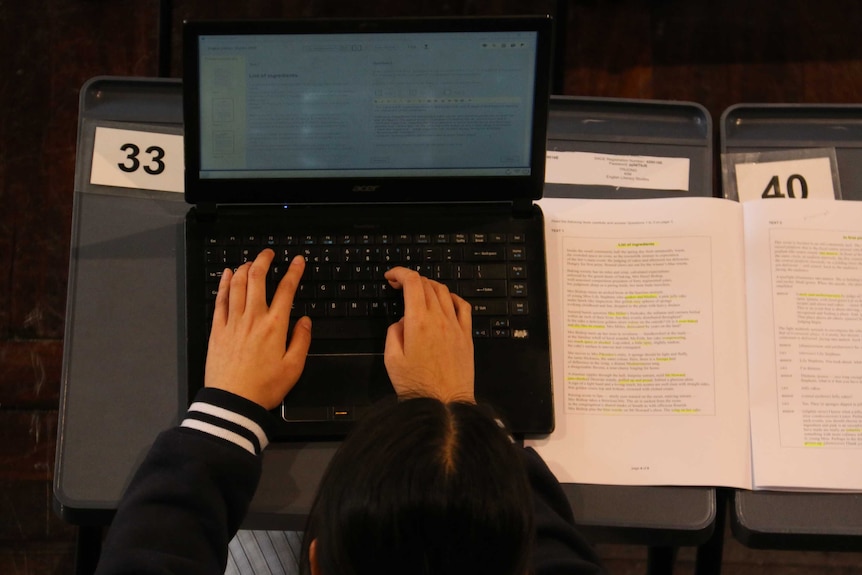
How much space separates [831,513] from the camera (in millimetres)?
744

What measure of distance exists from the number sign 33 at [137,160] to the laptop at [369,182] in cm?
9

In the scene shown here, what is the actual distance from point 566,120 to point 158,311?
1.56 feet

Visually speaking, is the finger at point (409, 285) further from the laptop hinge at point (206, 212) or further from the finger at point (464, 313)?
the laptop hinge at point (206, 212)

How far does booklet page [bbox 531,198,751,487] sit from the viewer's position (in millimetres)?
750

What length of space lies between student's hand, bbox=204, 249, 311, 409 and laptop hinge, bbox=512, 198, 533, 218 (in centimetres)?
22

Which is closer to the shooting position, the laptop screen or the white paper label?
the laptop screen

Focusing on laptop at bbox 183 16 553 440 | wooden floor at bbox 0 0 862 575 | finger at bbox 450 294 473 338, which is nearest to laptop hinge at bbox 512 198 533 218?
laptop at bbox 183 16 553 440

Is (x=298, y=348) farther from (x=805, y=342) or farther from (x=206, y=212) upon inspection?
(x=805, y=342)

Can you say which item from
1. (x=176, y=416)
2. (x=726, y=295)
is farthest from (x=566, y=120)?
(x=176, y=416)

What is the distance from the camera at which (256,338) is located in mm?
732

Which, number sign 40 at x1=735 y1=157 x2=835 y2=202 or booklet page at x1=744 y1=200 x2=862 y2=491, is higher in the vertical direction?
number sign 40 at x1=735 y1=157 x2=835 y2=202

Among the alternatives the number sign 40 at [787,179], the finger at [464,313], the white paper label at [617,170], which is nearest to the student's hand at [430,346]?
the finger at [464,313]

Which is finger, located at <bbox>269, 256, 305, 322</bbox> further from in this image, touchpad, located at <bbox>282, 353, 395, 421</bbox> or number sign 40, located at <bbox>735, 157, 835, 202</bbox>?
number sign 40, located at <bbox>735, 157, 835, 202</bbox>

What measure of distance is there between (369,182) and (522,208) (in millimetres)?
154
